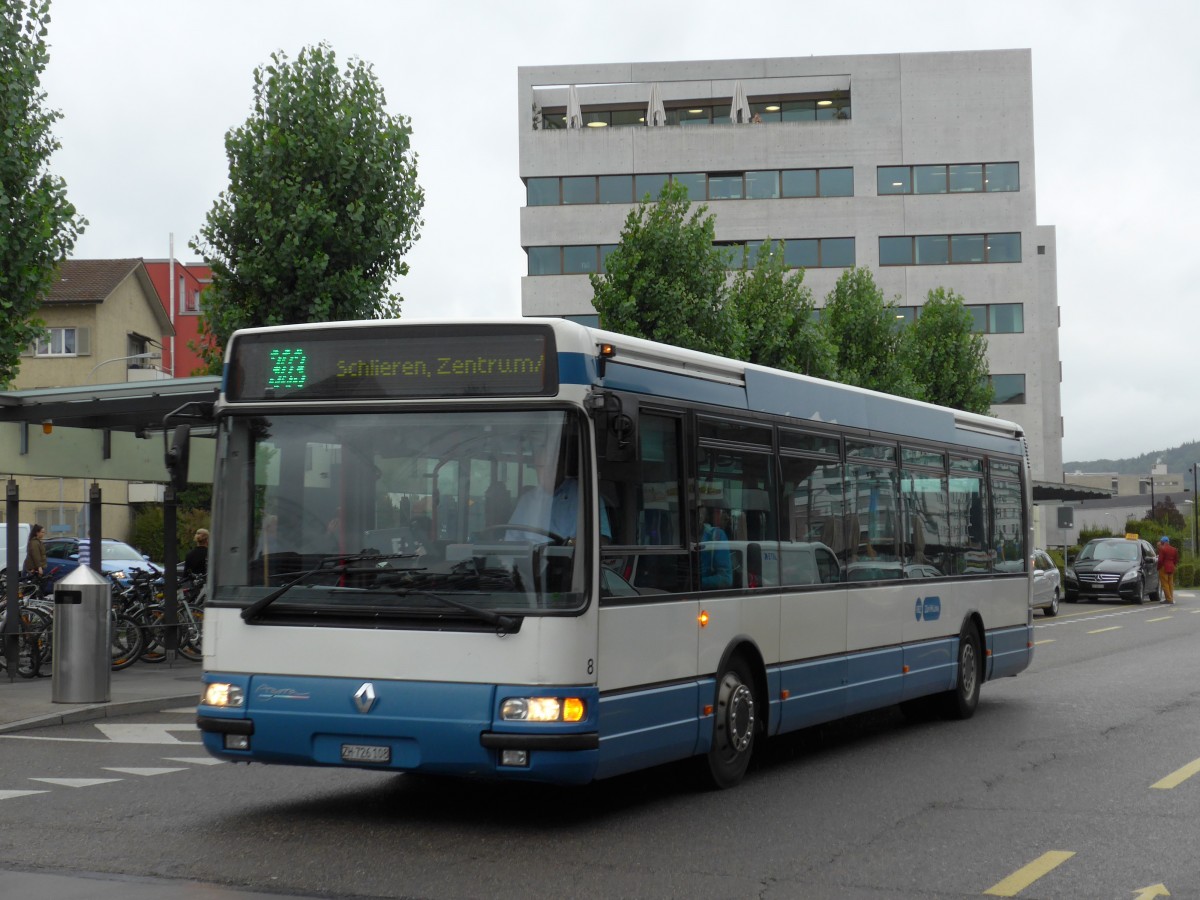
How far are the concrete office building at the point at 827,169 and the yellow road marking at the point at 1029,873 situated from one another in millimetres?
54062

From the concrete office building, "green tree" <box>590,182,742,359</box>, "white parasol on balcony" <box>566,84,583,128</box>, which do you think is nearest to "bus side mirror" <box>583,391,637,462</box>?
"green tree" <box>590,182,742,359</box>

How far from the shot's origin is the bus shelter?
16.7 metres

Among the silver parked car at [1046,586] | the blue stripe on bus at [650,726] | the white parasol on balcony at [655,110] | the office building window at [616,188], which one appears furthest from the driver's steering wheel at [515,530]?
the white parasol on balcony at [655,110]

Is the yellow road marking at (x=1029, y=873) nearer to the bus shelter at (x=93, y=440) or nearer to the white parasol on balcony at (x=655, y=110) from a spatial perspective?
the bus shelter at (x=93, y=440)

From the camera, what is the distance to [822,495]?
1155cm

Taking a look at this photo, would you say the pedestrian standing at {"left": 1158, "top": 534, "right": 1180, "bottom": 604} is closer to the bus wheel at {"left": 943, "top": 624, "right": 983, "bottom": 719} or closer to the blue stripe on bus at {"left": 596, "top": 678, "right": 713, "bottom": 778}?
the bus wheel at {"left": 943, "top": 624, "right": 983, "bottom": 719}

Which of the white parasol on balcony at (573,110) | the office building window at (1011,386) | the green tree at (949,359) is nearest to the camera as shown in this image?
the green tree at (949,359)

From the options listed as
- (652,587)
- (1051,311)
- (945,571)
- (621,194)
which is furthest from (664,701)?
(1051,311)

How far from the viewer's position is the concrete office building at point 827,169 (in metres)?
61.7

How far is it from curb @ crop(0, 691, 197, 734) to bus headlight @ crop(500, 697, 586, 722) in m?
7.25

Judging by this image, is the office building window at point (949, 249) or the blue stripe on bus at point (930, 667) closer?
the blue stripe on bus at point (930, 667)

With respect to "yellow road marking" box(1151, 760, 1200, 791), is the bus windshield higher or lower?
higher

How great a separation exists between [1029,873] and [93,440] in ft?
45.6

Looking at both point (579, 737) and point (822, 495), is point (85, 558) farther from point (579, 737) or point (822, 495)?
point (579, 737)
